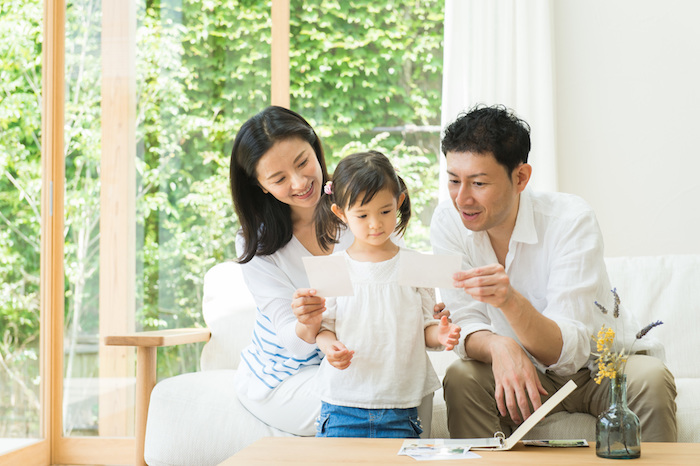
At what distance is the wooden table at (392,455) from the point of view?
1.32 metres

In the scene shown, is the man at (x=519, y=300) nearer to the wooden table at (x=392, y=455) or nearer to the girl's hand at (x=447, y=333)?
the girl's hand at (x=447, y=333)

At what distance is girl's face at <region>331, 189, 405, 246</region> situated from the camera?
1673 mm

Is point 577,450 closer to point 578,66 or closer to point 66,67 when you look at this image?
point 578,66

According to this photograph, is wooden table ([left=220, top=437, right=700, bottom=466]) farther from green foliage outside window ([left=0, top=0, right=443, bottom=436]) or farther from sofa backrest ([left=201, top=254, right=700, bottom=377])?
green foliage outside window ([left=0, top=0, right=443, bottom=436])

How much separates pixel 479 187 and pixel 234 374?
3.50 ft

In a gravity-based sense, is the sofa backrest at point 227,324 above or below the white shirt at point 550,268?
below

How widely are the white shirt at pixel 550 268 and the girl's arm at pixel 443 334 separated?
0.21m

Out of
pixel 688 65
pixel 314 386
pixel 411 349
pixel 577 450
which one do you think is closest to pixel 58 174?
pixel 314 386

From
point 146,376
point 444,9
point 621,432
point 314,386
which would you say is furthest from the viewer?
point 444,9

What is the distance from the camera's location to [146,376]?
2.29m

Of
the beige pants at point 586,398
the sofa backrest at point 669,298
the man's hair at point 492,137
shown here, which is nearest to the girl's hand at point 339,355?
the beige pants at point 586,398

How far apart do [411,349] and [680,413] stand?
32.9 inches

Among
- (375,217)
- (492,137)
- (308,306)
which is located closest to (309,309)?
(308,306)

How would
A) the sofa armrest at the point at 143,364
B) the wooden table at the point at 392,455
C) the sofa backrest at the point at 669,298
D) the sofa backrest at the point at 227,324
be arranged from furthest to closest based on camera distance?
the sofa backrest at the point at 227,324
the sofa backrest at the point at 669,298
the sofa armrest at the point at 143,364
the wooden table at the point at 392,455
